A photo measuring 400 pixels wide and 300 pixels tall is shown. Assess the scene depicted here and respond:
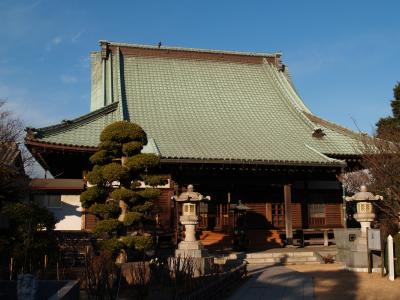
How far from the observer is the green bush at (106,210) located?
520 inches

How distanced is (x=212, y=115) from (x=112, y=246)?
11.6 meters

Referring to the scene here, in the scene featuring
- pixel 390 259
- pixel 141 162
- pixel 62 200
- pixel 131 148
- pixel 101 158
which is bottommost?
pixel 390 259

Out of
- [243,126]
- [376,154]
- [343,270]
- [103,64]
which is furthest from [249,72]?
[343,270]

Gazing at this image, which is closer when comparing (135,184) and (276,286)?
(276,286)

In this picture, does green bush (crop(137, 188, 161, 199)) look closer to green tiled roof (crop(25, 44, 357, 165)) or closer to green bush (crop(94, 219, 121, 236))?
green bush (crop(94, 219, 121, 236))

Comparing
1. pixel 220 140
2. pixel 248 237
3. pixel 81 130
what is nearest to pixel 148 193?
pixel 81 130

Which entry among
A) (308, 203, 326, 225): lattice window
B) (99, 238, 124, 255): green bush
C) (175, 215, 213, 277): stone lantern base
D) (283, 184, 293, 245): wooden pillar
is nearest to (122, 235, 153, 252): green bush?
(99, 238, 124, 255): green bush

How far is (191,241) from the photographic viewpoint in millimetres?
14039

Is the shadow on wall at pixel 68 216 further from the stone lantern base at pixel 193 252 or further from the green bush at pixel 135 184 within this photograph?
the stone lantern base at pixel 193 252

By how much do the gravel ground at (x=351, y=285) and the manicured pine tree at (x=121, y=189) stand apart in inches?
192

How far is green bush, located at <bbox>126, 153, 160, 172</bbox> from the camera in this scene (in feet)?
43.9

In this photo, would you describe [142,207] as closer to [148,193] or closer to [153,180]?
[148,193]

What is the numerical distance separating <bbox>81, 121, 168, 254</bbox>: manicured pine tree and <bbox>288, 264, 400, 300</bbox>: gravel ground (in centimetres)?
487

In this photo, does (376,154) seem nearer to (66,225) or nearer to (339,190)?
(339,190)
